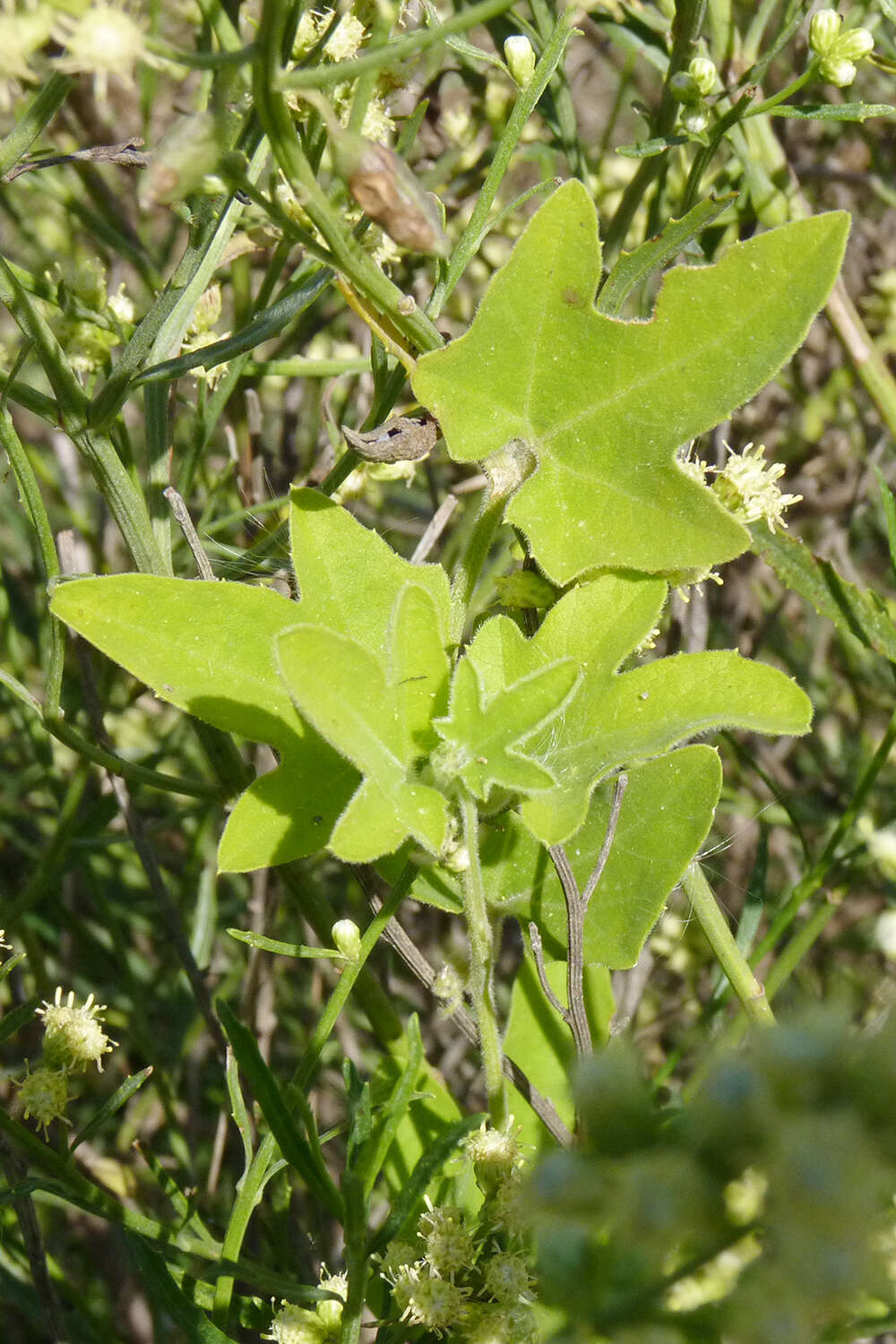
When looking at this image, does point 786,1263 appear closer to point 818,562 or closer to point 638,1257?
point 638,1257

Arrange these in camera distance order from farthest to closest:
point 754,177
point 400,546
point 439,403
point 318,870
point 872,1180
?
1. point 400,546
2. point 318,870
3. point 754,177
4. point 439,403
5. point 872,1180

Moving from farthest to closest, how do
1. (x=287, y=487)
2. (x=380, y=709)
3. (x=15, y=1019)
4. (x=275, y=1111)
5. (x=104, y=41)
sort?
1. (x=287, y=487)
2. (x=15, y=1019)
3. (x=275, y=1111)
4. (x=380, y=709)
5. (x=104, y=41)

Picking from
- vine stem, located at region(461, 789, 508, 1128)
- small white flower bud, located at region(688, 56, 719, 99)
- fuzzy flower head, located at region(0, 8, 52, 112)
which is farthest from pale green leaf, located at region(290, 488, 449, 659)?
small white flower bud, located at region(688, 56, 719, 99)

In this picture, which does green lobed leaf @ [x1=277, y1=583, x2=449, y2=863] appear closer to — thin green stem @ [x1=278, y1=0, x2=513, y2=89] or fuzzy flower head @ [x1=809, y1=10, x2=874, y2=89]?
thin green stem @ [x1=278, y1=0, x2=513, y2=89]

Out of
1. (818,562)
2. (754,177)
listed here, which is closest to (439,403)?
(818,562)

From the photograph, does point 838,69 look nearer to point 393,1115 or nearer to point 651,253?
point 651,253

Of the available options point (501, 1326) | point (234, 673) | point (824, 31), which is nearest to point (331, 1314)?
point (501, 1326)

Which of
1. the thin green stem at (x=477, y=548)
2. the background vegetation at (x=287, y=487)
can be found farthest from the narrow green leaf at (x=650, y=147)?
the thin green stem at (x=477, y=548)
